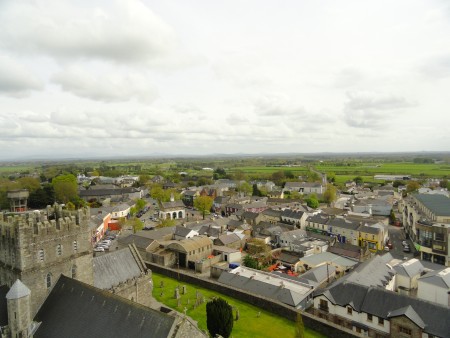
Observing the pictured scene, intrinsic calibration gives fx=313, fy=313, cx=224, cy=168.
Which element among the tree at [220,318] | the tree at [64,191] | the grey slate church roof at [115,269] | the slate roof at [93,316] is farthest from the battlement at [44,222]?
the tree at [64,191]

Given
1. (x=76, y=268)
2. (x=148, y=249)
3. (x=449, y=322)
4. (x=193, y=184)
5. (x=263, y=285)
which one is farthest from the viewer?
(x=193, y=184)

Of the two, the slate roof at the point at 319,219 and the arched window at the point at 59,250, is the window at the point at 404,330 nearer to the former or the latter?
the arched window at the point at 59,250

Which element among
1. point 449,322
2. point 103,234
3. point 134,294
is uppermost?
point 134,294

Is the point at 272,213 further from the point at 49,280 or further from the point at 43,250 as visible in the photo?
the point at 43,250

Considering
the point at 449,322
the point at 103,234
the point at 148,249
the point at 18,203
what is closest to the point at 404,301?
the point at 449,322

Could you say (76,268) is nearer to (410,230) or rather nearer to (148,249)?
(148,249)
